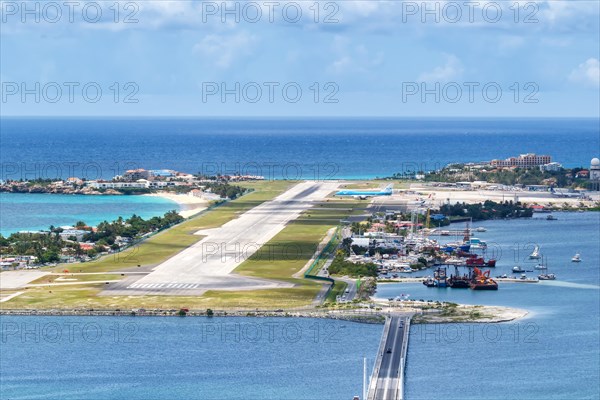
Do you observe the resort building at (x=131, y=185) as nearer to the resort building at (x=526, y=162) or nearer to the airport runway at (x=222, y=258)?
the airport runway at (x=222, y=258)

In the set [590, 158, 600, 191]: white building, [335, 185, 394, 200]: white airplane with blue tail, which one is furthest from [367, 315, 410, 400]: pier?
[590, 158, 600, 191]: white building

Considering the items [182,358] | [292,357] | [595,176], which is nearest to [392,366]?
[292,357]

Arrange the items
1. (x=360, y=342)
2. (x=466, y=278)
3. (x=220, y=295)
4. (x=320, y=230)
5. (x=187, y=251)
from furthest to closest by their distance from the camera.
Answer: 1. (x=320, y=230)
2. (x=187, y=251)
3. (x=466, y=278)
4. (x=220, y=295)
5. (x=360, y=342)

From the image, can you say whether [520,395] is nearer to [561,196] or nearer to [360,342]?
[360,342]

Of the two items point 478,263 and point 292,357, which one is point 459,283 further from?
point 292,357

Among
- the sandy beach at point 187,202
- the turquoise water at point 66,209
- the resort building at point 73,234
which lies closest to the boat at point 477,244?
the resort building at point 73,234

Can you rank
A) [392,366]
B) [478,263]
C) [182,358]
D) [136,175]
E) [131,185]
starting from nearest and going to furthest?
[392,366], [182,358], [478,263], [131,185], [136,175]

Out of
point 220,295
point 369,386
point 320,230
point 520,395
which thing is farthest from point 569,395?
point 320,230
